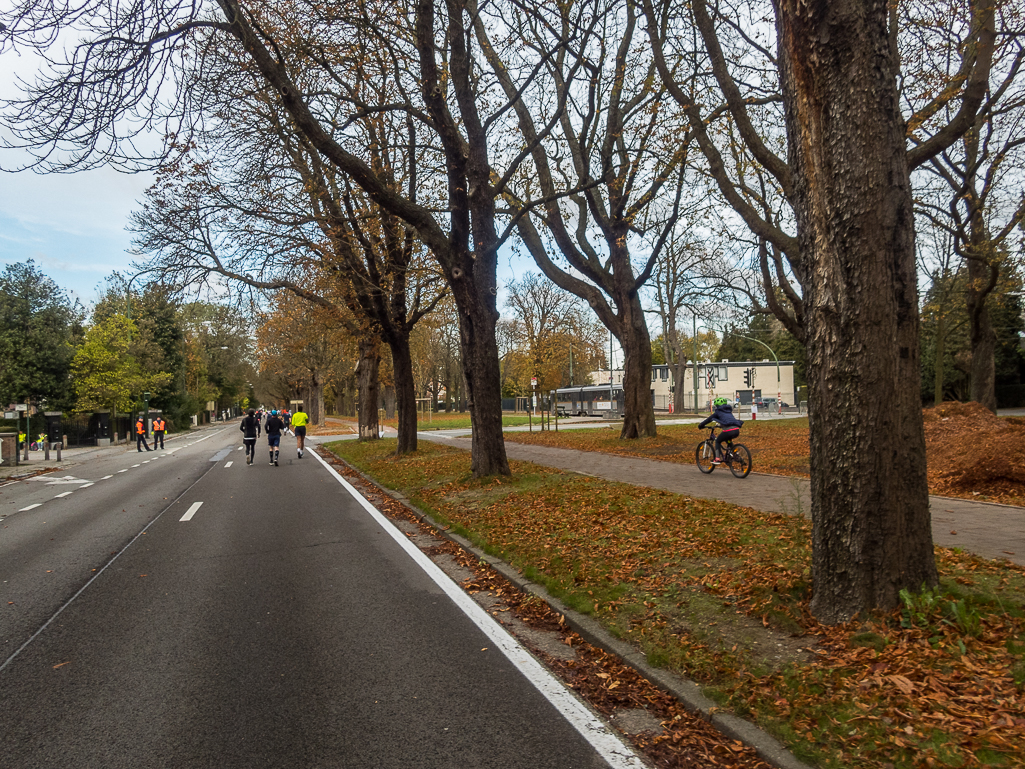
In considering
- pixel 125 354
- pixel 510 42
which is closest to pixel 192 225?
pixel 510 42

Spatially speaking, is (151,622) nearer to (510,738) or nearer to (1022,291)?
(510,738)

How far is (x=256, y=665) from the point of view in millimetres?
4555

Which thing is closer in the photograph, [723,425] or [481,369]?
[481,369]

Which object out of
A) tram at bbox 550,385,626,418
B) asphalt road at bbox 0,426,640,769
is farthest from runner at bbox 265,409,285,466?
tram at bbox 550,385,626,418

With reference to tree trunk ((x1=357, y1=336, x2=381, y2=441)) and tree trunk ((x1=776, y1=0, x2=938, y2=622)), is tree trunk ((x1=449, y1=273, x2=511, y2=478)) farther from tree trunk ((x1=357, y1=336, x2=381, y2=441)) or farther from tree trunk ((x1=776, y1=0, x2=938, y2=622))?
tree trunk ((x1=357, y1=336, x2=381, y2=441))

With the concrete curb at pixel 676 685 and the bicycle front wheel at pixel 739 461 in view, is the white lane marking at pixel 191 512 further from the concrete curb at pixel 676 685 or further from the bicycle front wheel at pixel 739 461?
the bicycle front wheel at pixel 739 461

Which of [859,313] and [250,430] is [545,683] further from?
[250,430]

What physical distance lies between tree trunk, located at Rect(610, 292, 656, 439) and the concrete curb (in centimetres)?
1549

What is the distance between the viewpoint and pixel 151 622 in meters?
5.53

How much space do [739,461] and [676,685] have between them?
389 inches

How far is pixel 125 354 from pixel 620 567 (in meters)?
47.3

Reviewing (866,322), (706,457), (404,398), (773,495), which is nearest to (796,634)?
(866,322)

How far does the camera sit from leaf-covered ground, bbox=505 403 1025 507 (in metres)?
10.4

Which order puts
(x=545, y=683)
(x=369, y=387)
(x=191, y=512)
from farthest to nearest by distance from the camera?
(x=369, y=387)
(x=191, y=512)
(x=545, y=683)
